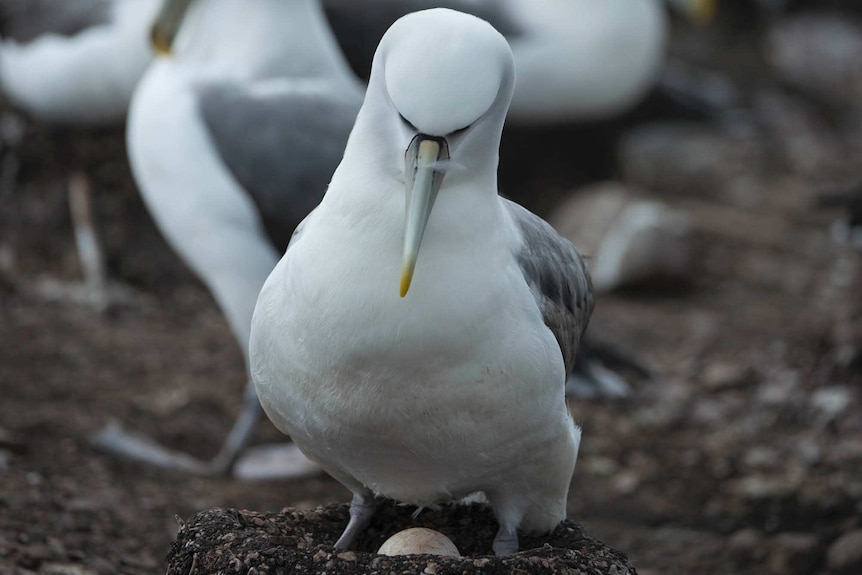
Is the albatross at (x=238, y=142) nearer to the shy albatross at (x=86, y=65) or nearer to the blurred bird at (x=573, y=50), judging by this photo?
the shy albatross at (x=86, y=65)

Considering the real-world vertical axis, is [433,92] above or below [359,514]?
above

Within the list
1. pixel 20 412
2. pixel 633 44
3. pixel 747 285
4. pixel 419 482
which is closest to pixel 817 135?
pixel 633 44

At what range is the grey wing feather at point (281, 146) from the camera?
4.66 meters

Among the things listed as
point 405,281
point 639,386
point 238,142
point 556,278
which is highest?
point 405,281

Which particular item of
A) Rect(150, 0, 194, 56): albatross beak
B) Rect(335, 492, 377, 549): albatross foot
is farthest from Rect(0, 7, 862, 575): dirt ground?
Rect(150, 0, 194, 56): albatross beak

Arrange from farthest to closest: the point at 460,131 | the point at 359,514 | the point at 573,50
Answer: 1. the point at 573,50
2. the point at 359,514
3. the point at 460,131

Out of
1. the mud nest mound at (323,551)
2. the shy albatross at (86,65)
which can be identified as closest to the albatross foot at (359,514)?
the mud nest mound at (323,551)

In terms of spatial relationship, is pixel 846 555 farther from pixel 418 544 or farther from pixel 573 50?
pixel 573 50

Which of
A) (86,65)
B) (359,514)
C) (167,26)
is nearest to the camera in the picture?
(359,514)

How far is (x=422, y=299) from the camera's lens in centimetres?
252

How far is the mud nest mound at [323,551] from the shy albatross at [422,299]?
23 cm

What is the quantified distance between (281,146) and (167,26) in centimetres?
98

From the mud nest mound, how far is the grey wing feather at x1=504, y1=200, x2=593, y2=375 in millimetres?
481

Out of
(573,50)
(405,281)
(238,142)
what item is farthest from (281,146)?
(573,50)
